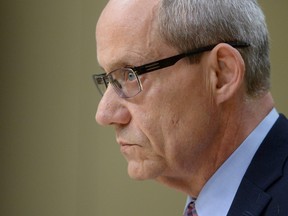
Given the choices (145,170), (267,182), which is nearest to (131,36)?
(145,170)

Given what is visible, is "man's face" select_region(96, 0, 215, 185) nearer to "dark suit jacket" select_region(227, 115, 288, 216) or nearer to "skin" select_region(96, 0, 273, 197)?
"skin" select_region(96, 0, 273, 197)

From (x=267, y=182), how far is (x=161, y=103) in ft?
0.94

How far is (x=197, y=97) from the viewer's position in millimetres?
1129

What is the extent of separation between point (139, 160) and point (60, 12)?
54.1 inches

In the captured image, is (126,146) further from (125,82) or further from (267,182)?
(267,182)

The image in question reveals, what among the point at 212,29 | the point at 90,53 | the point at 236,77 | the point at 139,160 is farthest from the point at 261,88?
the point at 90,53

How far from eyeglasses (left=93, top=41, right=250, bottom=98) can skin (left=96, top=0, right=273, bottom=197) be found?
11 millimetres

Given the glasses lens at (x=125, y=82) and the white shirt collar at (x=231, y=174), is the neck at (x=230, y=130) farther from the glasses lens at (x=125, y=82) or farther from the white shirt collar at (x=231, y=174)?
→ the glasses lens at (x=125, y=82)

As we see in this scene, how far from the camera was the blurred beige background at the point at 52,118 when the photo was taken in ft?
7.71

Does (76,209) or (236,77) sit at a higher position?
(236,77)

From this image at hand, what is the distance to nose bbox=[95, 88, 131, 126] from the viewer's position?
3.81 ft

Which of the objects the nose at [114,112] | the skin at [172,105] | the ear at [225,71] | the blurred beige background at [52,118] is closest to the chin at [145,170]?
the skin at [172,105]

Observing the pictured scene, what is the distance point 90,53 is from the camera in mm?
2379

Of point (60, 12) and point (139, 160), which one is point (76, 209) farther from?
point (139, 160)
